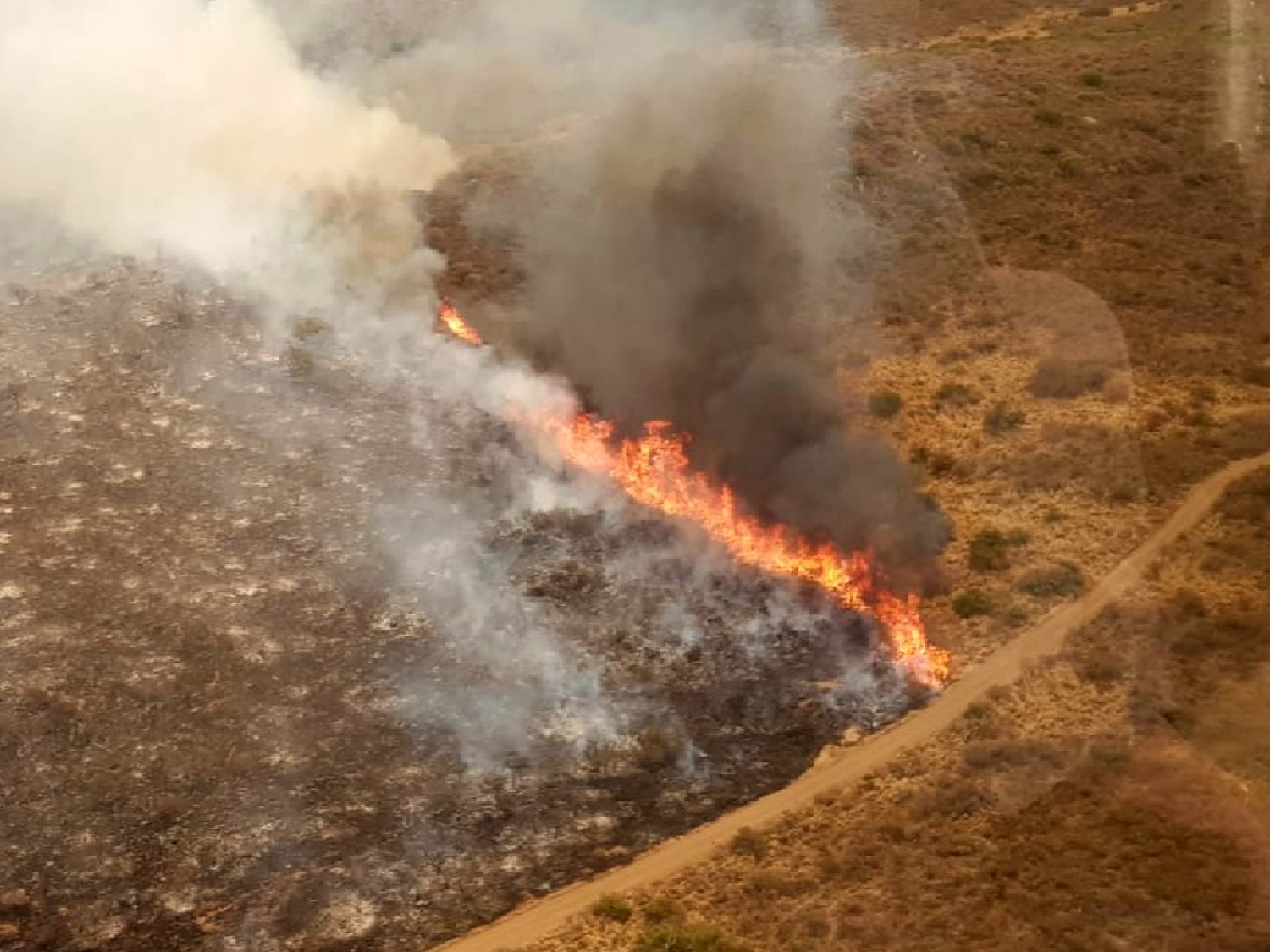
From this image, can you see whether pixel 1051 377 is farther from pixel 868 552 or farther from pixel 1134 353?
pixel 868 552

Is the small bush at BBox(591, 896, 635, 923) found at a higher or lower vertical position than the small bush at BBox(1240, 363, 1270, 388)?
lower

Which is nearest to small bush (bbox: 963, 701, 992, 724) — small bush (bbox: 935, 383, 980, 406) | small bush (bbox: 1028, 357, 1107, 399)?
small bush (bbox: 935, 383, 980, 406)

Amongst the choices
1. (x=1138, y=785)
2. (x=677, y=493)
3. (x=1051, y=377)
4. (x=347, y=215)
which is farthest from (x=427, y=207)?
(x=1138, y=785)

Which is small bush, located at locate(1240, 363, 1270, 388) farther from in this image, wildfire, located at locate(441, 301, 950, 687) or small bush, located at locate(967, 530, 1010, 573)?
wildfire, located at locate(441, 301, 950, 687)

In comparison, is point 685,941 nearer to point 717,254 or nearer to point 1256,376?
point 717,254

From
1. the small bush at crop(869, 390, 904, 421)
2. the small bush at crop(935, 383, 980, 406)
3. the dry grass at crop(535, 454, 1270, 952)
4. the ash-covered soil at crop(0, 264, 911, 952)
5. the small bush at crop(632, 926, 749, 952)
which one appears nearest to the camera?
the dry grass at crop(535, 454, 1270, 952)

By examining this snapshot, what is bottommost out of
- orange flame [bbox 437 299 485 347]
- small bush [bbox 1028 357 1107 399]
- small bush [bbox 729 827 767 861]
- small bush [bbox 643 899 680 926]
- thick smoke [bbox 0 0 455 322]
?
small bush [bbox 643 899 680 926]

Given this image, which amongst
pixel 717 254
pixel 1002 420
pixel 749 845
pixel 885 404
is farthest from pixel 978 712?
pixel 717 254
